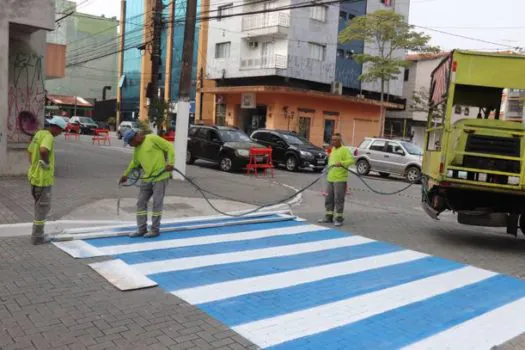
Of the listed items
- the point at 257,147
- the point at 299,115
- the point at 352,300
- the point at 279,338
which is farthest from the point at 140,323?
the point at 299,115

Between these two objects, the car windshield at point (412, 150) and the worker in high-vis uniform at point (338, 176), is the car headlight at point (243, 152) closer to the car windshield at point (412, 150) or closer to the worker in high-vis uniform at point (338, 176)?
the car windshield at point (412, 150)

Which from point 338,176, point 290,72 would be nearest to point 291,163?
point 338,176

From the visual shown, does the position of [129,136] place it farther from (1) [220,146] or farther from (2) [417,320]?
(1) [220,146]

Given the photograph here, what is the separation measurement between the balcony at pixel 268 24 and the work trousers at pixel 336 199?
2694 cm

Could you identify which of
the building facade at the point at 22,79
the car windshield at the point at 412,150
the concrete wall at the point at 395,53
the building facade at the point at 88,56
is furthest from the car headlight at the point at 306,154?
the building facade at the point at 88,56

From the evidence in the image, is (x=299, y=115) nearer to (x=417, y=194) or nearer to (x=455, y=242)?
(x=417, y=194)

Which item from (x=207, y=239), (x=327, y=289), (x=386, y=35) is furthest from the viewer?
(x=386, y=35)

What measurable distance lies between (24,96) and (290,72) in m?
23.6

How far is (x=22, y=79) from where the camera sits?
13.9 metres

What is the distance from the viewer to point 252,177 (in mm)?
18250

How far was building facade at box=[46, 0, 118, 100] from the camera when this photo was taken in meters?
66.4

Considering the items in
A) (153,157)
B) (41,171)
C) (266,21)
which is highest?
(266,21)

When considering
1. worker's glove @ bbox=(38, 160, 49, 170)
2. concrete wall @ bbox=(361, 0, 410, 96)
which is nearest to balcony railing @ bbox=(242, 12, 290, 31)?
concrete wall @ bbox=(361, 0, 410, 96)

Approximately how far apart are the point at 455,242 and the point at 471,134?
2.04 m
